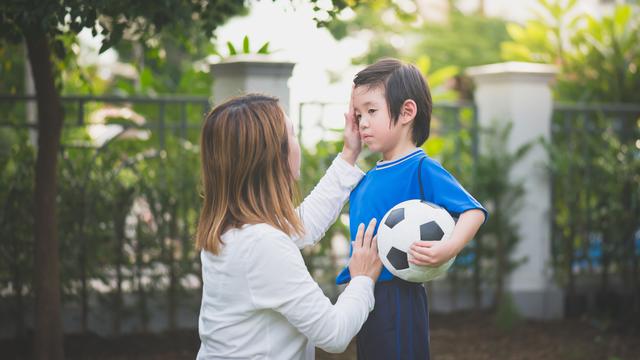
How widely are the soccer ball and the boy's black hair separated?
0.35 m

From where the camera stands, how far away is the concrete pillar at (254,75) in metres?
5.57

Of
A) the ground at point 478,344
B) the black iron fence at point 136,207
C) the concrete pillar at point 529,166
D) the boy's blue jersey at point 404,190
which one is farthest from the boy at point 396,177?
the concrete pillar at point 529,166

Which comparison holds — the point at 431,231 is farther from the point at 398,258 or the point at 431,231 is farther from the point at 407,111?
the point at 407,111

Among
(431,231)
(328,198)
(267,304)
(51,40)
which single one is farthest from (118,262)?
(267,304)

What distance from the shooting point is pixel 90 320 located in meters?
5.73

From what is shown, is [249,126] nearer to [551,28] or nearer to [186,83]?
[186,83]

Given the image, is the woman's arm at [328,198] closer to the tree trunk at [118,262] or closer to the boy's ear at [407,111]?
the boy's ear at [407,111]

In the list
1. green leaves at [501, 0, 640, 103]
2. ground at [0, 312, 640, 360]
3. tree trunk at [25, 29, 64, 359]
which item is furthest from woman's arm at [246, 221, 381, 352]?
green leaves at [501, 0, 640, 103]

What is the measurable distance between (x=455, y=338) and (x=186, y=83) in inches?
135

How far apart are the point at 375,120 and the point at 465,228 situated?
49cm

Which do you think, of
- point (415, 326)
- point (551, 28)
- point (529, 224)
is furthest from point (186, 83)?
point (415, 326)

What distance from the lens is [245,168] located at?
7.25 ft

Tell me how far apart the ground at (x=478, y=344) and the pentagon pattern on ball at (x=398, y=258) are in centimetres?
303

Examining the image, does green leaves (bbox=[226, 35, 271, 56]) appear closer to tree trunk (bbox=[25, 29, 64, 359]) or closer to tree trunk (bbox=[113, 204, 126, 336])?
tree trunk (bbox=[113, 204, 126, 336])
